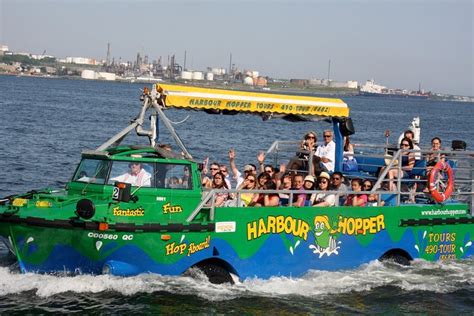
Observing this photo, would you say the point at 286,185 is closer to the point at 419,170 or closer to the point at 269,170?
the point at 269,170

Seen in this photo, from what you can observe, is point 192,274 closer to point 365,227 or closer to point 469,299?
point 365,227

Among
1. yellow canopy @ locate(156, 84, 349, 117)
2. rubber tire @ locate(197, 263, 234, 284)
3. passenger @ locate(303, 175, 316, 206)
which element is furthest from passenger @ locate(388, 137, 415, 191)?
rubber tire @ locate(197, 263, 234, 284)

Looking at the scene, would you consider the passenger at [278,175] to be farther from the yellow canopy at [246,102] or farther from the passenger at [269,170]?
the yellow canopy at [246,102]

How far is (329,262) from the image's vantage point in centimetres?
1536

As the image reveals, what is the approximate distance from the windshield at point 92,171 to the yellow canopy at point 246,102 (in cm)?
143

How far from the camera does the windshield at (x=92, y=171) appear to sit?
1372cm

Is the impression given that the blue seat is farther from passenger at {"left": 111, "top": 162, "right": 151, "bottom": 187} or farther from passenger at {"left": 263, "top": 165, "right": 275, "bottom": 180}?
passenger at {"left": 111, "top": 162, "right": 151, "bottom": 187}

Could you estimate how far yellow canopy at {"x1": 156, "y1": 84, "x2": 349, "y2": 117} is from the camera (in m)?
14.2

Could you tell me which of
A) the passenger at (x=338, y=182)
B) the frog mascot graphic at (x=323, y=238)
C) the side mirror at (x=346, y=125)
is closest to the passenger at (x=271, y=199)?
the frog mascot graphic at (x=323, y=238)

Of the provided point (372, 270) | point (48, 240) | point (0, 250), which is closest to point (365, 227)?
point (372, 270)

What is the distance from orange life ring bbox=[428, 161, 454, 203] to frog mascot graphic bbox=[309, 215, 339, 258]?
8.60ft

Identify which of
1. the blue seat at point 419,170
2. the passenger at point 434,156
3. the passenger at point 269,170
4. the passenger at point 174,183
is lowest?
the passenger at point 174,183

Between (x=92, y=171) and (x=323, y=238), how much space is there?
13.6 feet

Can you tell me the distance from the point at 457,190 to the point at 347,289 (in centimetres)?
481
